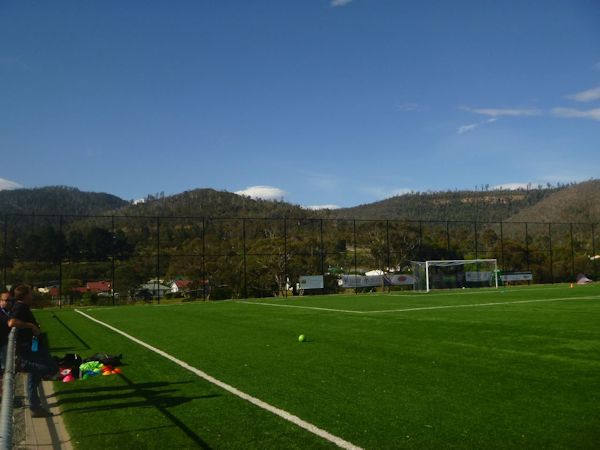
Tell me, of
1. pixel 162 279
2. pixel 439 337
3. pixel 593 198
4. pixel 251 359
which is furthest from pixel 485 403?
pixel 593 198

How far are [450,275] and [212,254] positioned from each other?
19.3m

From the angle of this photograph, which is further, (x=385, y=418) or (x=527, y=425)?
(x=385, y=418)

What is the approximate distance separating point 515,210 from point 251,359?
451ft

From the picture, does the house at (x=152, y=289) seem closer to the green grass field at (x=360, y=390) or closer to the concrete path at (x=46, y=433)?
the green grass field at (x=360, y=390)

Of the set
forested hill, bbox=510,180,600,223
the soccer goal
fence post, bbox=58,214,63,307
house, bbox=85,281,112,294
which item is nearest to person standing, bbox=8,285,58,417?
fence post, bbox=58,214,63,307

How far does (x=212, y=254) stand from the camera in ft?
157

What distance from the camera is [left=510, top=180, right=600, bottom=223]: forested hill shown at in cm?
10775

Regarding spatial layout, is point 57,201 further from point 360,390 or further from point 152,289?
point 360,390

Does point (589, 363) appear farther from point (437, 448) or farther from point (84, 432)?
point (84, 432)

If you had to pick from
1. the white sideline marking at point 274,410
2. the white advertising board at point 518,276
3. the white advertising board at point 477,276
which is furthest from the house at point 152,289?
the white sideline marking at point 274,410

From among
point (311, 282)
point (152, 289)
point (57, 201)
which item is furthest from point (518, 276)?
point (57, 201)

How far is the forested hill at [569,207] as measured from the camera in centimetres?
10775

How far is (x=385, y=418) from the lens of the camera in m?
6.19

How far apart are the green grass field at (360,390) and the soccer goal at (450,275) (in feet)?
95.1
